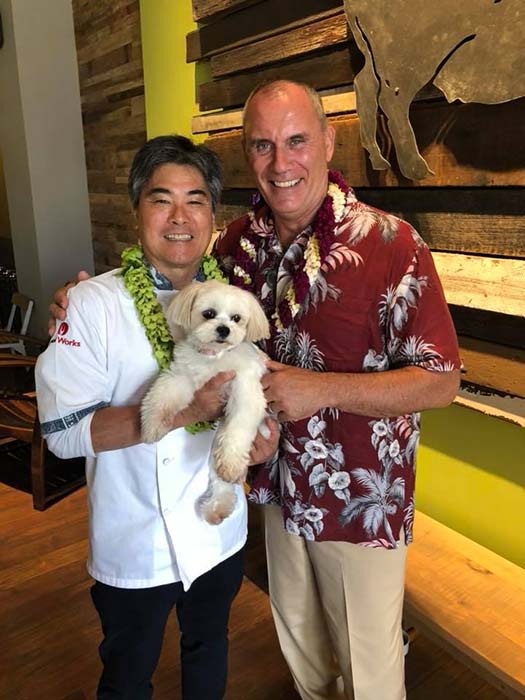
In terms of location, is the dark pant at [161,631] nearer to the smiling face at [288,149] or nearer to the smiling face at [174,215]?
the smiling face at [174,215]

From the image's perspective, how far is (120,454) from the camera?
4.17 ft

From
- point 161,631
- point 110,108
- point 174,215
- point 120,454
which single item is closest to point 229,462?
point 120,454

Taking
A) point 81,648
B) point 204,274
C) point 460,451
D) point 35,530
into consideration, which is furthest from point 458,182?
point 35,530

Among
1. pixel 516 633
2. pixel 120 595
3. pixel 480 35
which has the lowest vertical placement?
pixel 516 633

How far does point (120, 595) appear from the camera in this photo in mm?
1279

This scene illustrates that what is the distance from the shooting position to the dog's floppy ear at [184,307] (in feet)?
4.05

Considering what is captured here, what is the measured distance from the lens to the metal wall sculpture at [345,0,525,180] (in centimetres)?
134

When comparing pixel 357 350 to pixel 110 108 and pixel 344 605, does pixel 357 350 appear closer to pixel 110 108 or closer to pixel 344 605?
pixel 344 605

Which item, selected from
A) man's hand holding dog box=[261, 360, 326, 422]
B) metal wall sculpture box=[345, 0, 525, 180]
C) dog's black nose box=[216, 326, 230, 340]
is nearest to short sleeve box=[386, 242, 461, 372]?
man's hand holding dog box=[261, 360, 326, 422]

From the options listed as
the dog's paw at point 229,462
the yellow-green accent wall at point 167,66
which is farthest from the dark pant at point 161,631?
the yellow-green accent wall at point 167,66

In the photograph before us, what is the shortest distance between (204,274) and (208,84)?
4.43ft

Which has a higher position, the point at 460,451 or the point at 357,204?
the point at 357,204

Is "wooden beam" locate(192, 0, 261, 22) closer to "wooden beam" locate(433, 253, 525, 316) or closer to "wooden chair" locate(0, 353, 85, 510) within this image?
"wooden beam" locate(433, 253, 525, 316)

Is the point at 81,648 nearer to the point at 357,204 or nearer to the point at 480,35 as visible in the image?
the point at 357,204
